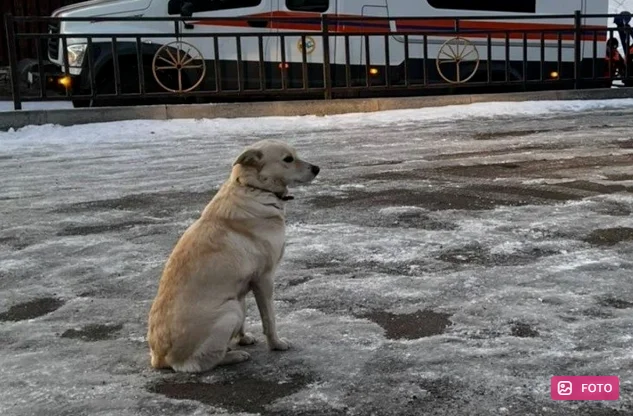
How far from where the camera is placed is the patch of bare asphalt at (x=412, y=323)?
361 cm

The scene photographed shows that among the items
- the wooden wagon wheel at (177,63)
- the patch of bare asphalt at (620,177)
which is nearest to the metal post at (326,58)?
the wooden wagon wheel at (177,63)

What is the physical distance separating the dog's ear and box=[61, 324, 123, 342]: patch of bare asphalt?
1.10 m

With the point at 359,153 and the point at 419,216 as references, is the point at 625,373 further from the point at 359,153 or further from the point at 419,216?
the point at 359,153

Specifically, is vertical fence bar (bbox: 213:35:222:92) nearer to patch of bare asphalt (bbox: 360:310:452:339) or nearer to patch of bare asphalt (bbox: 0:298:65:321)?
patch of bare asphalt (bbox: 0:298:65:321)

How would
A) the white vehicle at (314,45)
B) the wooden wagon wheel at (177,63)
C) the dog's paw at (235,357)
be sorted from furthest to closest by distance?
the white vehicle at (314,45) → the wooden wagon wheel at (177,63) → the dog's paw at (235,357)

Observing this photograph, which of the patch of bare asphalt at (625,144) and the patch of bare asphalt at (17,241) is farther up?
the patch of bare asphalt at (625,144)

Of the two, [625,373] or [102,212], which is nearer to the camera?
[625,373]

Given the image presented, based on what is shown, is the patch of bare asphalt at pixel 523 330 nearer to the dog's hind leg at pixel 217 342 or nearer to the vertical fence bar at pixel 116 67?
the dog's hind leg at pixel 217 342

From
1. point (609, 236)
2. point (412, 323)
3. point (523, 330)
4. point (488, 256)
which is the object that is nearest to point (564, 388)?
point (523, 330)

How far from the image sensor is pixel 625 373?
307 cm

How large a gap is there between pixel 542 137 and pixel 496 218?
187 inches

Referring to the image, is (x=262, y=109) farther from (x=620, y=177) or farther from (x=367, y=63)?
(x=620, y=177)

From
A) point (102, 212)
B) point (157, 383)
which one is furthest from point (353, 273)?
point (102, 212)

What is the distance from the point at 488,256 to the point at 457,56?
964cm
